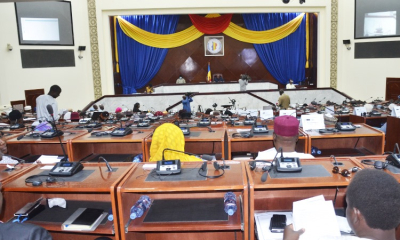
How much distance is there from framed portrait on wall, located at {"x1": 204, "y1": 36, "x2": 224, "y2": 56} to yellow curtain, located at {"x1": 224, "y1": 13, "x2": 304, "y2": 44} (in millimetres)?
564

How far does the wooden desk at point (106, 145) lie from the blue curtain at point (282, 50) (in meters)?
10.6

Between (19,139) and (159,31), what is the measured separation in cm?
1044

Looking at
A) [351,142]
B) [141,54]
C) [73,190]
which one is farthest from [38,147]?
[141,54]

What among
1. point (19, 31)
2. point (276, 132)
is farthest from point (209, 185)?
point (19, 31)

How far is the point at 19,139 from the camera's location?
158 inches

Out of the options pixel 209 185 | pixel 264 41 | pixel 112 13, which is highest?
pixel 112 13

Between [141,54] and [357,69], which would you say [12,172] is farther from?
[357,69]

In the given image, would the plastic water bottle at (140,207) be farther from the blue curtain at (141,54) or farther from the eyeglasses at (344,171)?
the blue curtain at (141,54)

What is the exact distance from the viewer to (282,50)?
1407 centimetres

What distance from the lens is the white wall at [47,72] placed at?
30.9ft

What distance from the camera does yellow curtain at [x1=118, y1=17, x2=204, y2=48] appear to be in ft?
43.4

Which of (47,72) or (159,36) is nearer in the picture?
(47,72)

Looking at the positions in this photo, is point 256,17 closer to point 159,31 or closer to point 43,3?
point 159,31

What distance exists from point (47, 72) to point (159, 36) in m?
4.83
